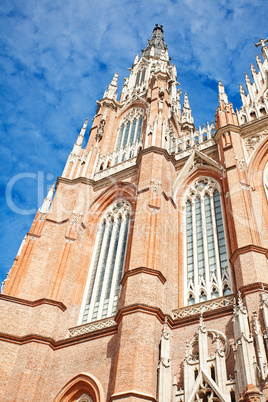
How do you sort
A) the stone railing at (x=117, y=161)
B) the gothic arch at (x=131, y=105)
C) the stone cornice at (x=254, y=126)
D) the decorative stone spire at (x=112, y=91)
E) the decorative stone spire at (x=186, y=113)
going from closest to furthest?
1. the stone cornice at (x=254, y=126)
2. the stone railing at (x=117, y=161)
3. the gothic arch at (x=131, y=105)
4. the decorative stone spire at (x=186, y=113)
5. the decorative stone spire at (x=112, y=91)

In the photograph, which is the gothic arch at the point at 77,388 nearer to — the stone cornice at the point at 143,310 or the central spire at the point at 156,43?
the stone cornice at the point at 143,310

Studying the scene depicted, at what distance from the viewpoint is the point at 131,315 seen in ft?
40.4

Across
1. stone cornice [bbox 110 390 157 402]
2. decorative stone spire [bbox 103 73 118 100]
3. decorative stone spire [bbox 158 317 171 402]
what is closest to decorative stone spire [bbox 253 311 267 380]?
decorative stone spire [bbox 158 317 171 402]

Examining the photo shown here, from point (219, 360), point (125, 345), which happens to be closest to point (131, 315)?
point (125, 345)

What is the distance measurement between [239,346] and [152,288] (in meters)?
3.66

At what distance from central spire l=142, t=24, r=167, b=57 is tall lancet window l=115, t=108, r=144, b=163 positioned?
1341 cm

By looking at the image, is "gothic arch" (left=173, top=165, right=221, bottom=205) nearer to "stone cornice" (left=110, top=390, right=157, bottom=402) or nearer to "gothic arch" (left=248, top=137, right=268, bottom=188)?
"gothic arch" (left=248, top=137, right=268, bottom=188)

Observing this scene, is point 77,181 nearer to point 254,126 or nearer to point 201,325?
point 254,126

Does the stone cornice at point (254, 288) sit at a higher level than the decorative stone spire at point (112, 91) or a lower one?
lower

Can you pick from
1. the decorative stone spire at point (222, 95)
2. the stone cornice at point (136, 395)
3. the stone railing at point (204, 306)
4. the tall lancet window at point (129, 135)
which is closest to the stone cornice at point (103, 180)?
the tall lancet window at point (129, 135)

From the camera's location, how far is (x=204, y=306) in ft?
42.5

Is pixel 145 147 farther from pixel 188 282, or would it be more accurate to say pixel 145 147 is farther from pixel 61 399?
pixel 61 399

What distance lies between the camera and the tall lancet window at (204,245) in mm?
14125

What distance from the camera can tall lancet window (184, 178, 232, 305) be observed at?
14.1m
